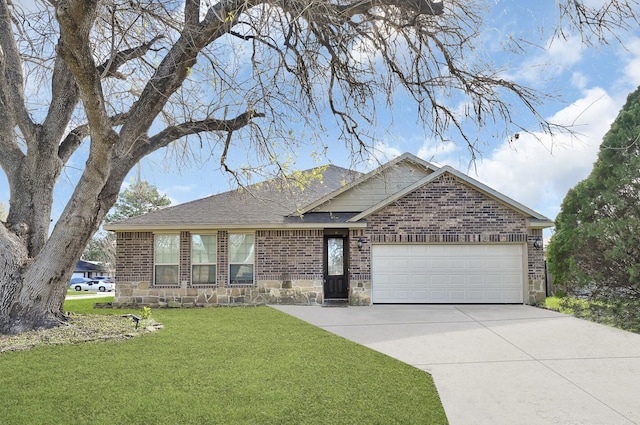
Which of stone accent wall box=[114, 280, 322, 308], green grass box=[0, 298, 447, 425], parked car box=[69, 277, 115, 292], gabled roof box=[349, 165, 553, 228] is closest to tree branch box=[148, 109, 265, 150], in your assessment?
green grass box=[0, 298, 447, 425]

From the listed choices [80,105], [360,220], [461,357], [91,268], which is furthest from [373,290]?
[91,268]

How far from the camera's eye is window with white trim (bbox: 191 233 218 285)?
14.8 metres

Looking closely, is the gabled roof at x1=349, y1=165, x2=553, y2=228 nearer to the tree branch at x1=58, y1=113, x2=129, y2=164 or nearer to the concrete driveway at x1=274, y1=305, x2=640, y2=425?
the concrete driveway at x1=274, y1=305, x2=640, y2=425

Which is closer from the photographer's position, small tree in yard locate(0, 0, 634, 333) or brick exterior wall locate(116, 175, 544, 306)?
small tree in yard locate(0, 0, 634, 333)

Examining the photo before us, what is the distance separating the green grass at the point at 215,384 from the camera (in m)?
4.66

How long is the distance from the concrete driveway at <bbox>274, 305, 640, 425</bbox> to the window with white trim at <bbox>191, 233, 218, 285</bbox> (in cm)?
363

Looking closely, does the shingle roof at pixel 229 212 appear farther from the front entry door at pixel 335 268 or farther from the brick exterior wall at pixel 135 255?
the front entry door at pixel 335 268

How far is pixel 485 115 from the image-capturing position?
734 centimetres

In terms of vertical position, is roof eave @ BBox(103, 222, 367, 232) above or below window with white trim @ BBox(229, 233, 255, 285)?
above

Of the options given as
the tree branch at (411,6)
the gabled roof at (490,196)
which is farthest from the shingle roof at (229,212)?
the tree branch at (411,6)

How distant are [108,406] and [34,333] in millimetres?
5234

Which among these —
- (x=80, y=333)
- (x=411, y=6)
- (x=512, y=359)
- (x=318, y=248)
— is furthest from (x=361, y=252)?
(x=411, y=6)

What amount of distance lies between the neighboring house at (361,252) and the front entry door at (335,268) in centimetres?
51

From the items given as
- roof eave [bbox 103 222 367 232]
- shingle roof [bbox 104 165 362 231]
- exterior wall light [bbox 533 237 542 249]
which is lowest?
exterior wall light [bbox 533 237 542 249]
